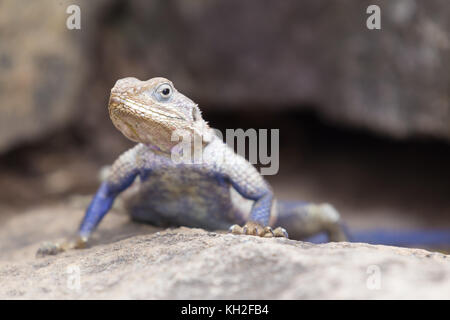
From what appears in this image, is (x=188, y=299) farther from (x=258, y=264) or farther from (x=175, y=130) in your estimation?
(x=175, y=130)

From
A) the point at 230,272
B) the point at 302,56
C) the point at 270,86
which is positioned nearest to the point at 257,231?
the point at 230,272

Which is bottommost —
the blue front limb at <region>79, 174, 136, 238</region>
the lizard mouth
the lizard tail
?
the lizard tail

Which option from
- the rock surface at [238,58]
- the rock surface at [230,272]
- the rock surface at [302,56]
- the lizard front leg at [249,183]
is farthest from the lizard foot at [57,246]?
the rock surface at [302,56]

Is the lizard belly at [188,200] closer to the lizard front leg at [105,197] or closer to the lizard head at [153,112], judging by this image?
the lizard front leg at [105,197]

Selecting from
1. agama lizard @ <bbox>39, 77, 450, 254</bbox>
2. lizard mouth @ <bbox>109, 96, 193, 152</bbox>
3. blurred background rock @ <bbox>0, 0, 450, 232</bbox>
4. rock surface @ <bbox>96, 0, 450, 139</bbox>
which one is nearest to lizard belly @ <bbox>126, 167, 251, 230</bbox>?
agama lizard @ <bbox>39, 77, 450, 254</bbox>

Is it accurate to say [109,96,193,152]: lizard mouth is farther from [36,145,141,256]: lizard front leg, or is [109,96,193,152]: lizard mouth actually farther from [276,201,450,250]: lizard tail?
[276,201,450,250]: lizard tail

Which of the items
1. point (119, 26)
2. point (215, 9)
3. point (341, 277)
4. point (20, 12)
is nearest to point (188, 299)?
point (341, 277)
